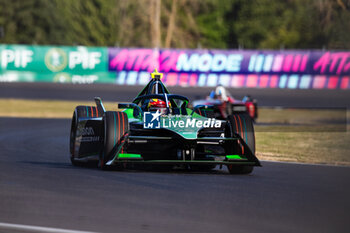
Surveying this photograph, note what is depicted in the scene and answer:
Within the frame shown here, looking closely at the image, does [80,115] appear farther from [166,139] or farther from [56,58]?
[56,58]

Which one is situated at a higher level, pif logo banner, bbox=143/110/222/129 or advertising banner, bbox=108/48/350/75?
advertising banner, bbox=108/48/350/75

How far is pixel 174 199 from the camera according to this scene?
729 centimetres

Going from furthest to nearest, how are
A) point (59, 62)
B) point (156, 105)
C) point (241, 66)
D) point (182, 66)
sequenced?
point (59, 62)
point (182, 66)
point (241, 66)
point (156, 105)

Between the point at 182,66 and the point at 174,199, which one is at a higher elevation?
the point at 182,66

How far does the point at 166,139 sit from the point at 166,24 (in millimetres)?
47457

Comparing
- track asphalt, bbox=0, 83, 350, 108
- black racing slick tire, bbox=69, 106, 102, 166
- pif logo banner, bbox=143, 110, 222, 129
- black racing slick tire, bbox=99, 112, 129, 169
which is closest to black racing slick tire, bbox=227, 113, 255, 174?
pif logo banner, bbox=143, 110, 222, 129

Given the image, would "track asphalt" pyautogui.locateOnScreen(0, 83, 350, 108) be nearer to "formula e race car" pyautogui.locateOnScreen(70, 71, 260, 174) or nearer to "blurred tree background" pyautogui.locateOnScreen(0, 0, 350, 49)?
"blurred tree background" pyautogui.locateOnScreen(0, 0, 350, 49)

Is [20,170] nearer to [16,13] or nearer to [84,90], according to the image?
[84,90]

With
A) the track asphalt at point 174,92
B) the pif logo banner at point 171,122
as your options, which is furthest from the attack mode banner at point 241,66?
the pif logo banner at point 171,122

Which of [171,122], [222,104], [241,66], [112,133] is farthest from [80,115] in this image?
[241,66]

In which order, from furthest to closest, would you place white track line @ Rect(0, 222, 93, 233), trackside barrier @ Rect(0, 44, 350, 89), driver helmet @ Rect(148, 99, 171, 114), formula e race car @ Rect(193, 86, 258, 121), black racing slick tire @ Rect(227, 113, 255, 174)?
trackside barrier @ Rect(0, 44, 350, 89), formula e race car @ Rect(193, 86, 258, 121), driver helmet @ Rect(148, 99, 171, 114), black racing slick tire @ Rect(227, 113, 255, 174), white track line @ Rect(0, 222, 93, 233)

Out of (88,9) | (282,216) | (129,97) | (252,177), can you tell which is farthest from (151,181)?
(88,9)

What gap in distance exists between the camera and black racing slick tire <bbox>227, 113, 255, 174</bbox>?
31.2 feet

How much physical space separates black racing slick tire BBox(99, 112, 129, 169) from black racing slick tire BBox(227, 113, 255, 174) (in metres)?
1.52
